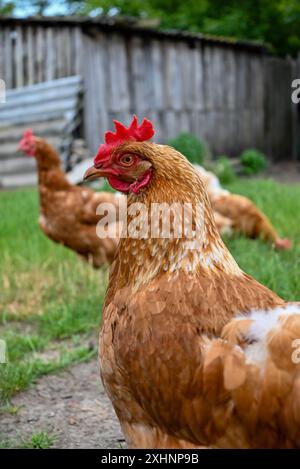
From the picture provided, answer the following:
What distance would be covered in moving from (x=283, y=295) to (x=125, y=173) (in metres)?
2.24

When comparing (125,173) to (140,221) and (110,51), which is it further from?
(110,51)

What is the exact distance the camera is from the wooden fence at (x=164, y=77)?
1251cm

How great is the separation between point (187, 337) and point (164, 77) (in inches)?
512

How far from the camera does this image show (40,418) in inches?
134

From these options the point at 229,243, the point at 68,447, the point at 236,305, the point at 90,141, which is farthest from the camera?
the point at 90,141

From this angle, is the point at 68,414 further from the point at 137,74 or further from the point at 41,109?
the point at 137,74

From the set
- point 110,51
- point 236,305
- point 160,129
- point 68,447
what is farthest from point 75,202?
point 160,129

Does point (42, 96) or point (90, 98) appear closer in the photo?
point (42, 96)

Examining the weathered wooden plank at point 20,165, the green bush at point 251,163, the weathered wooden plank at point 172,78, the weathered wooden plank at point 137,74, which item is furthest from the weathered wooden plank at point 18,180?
the green bush at point 251,163

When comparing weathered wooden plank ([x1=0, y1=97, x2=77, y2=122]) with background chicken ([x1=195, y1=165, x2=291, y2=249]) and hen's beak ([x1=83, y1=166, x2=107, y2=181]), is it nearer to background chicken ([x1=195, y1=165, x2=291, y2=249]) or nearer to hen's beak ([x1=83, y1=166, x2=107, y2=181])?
background chicken ([x1=195, y1=165, x2=291, y2=249])

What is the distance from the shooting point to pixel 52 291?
18.1ft

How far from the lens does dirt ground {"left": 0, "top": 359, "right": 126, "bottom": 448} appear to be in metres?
3.17

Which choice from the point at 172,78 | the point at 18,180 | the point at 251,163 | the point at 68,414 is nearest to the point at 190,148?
the point at 172,78

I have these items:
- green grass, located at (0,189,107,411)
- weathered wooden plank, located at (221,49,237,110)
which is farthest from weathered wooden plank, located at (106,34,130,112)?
green grass, located at (0,189,107,411)
